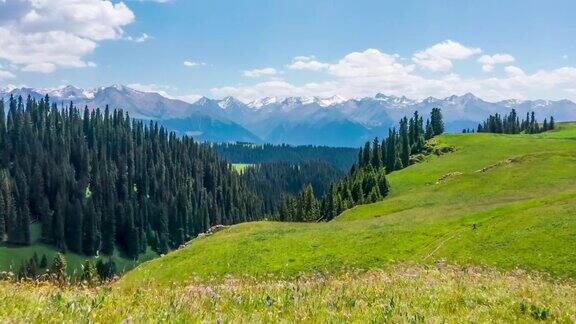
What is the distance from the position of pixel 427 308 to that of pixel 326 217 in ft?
358

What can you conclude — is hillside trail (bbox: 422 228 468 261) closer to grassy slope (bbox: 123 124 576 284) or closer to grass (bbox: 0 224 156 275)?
grassy slope (bbox: 123 124 576 284)

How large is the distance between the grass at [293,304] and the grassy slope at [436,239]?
40.3ft

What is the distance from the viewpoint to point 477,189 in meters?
79.4

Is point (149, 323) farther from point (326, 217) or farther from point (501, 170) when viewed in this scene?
point (326, 217)

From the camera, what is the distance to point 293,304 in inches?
367

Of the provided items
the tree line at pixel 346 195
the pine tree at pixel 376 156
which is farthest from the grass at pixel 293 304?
the pine tree at pixel 376 156

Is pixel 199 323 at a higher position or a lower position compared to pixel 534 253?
higher

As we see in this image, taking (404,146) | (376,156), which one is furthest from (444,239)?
(376,156)

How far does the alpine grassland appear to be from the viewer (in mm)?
8445

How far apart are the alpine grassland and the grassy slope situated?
0.17 meters

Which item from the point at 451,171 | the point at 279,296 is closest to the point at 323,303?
the point at 279,296

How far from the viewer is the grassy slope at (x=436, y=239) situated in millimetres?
38500

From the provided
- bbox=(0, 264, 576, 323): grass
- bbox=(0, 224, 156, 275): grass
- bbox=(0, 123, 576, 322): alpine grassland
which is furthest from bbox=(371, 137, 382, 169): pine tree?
bbox=(0, 264, 576, 323): grass

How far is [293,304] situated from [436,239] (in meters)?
40.4
